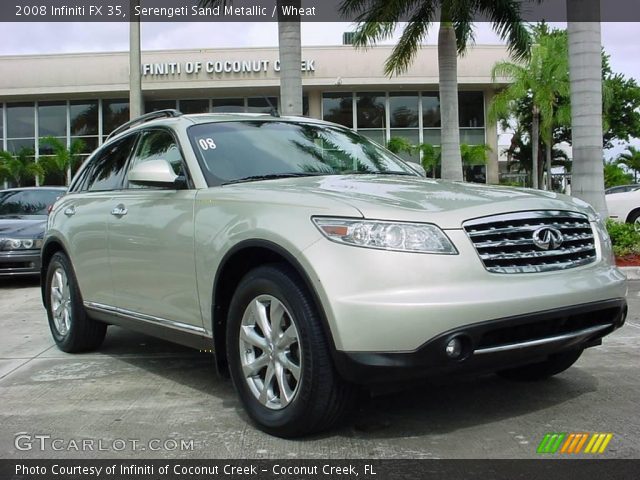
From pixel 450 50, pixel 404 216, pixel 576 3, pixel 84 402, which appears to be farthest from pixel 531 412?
pixel 450 50

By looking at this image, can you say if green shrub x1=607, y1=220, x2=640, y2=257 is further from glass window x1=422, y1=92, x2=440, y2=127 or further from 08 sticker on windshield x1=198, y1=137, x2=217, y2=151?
glass window x1=422, y1=92, x2=440, y2=127

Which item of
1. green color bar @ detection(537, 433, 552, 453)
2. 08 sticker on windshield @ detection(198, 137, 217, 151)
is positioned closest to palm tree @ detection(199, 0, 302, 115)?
08 sticker on windshield @ detection(198, 137, 217, 151)

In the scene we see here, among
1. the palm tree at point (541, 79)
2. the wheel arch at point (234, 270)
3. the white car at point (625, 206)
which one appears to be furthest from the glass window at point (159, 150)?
the palm tree at point (541, 79)

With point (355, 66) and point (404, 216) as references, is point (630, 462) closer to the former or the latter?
point (404, 216)

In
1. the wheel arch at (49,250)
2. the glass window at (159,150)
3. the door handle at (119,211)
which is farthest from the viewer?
the wheel arch at (49,250)

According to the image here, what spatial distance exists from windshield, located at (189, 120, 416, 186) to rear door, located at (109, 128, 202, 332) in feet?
0.67

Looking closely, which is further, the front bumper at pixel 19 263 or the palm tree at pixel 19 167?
the palm tree at pixel 19 167

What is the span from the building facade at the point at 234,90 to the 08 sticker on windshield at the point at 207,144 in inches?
1130

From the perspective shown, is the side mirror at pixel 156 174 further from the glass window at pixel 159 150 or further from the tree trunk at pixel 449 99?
the tree trunk at pixel 449 99

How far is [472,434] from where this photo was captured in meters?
3.69

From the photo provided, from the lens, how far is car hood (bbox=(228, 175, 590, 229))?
134 inches

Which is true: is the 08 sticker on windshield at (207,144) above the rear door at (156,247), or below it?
above

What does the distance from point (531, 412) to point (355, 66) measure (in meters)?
30.5

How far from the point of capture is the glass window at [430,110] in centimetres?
3453
